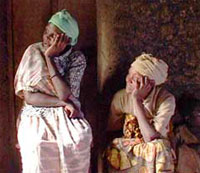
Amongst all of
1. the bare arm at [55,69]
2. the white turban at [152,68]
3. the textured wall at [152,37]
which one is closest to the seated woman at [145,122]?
the white turban at [152,68]

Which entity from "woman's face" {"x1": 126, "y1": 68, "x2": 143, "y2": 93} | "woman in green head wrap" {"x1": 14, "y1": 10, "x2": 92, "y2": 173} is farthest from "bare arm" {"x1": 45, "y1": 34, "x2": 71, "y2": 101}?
"woman's face" {"x1": 126, "y1": 68, "x2": 143, "y2": 93}

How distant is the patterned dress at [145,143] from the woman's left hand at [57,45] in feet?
1.49

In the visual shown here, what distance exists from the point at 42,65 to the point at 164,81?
0.68 meters

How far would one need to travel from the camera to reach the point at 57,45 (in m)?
2.89

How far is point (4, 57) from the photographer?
328 centimetres

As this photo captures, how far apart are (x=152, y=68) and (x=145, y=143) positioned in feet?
1.33

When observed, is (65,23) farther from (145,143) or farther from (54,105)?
(145,143)

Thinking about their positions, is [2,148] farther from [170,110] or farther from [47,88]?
[170,110]

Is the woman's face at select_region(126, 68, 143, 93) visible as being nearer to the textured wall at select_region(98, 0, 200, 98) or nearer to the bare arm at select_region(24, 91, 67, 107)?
the textured wall at select_region(98, 0, 200, 98)

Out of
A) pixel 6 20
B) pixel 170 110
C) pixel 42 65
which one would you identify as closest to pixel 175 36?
pixel 170 110

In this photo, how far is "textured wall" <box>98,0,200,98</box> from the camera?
3.14 metres

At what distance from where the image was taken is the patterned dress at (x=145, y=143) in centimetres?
286

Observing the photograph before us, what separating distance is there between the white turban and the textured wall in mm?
228

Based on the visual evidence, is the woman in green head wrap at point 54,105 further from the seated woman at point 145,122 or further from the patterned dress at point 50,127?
the seated woman at point 145,122
